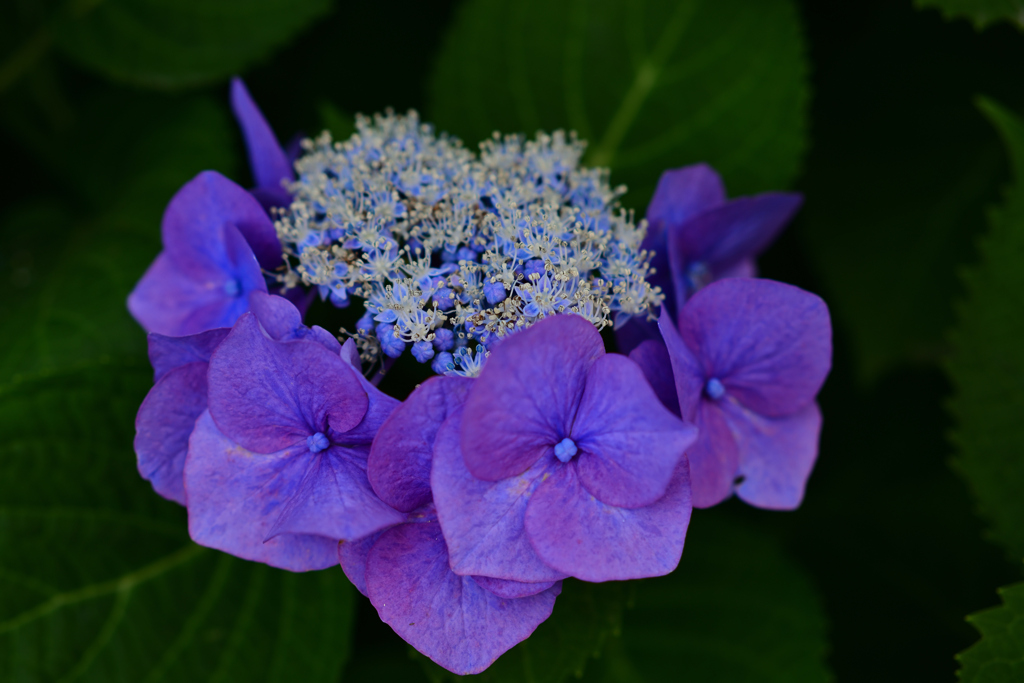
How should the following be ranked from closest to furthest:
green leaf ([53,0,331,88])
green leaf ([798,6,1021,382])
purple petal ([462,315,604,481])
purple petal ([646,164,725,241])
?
1. purple petal ([462,315,604,481])
2. purple petal ([646,164,725,241])
3. green leaf ([53,0,331,88])
4. green leaf ([798,6,1021,382])

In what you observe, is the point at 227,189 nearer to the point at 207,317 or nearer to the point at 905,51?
the point at 207,317

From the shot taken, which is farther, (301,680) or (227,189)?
(301,680)

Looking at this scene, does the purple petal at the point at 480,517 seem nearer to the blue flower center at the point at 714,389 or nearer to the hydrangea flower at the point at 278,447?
the hydrangea flower at the point at 278,447

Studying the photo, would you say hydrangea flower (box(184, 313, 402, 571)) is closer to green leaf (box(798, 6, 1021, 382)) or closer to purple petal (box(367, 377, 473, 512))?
purple petal (box(367, 377, 473, 512))

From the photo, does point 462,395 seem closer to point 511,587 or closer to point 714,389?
point 511,587

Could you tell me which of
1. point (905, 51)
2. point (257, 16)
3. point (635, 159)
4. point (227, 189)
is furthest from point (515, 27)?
point (905, 51)

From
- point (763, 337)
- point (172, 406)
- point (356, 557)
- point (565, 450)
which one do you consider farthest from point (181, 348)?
point (763, 337)

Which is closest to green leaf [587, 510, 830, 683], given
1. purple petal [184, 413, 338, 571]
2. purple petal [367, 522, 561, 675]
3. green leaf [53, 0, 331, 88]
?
purple petal [367, 522, 561, 675]
